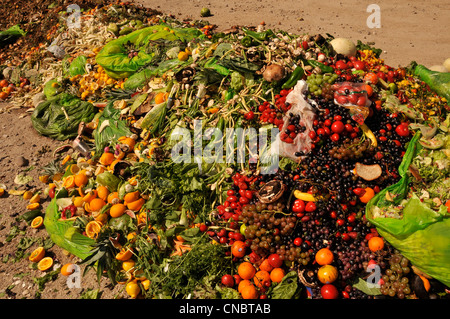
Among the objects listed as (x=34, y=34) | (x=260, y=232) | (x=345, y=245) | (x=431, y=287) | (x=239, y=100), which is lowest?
(x=431, y=287)

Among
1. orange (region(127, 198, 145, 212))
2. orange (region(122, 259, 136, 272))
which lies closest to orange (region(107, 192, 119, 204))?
orange (region(127, 198, 145, 212))

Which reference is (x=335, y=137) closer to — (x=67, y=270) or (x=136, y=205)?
(x=136, y=205)

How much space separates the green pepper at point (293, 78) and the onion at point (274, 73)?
0.35 feet

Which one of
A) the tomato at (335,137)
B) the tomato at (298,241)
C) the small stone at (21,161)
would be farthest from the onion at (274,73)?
the small stone at (21,161)

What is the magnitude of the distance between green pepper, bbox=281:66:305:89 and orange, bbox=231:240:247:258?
6.41ft

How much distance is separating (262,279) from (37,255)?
281cm

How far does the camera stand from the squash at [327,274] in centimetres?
252

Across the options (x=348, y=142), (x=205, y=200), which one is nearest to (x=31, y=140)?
(x=205, y=200)

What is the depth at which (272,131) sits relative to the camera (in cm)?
331

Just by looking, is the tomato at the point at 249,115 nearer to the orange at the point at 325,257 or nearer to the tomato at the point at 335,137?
the tomato at the point at 335,137

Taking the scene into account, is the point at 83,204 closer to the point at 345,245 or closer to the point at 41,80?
the point at 345,245

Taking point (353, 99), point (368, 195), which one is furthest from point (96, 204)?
point (353, 99)

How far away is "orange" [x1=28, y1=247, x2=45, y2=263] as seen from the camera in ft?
11.6

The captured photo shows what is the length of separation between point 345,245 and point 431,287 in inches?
29.3
